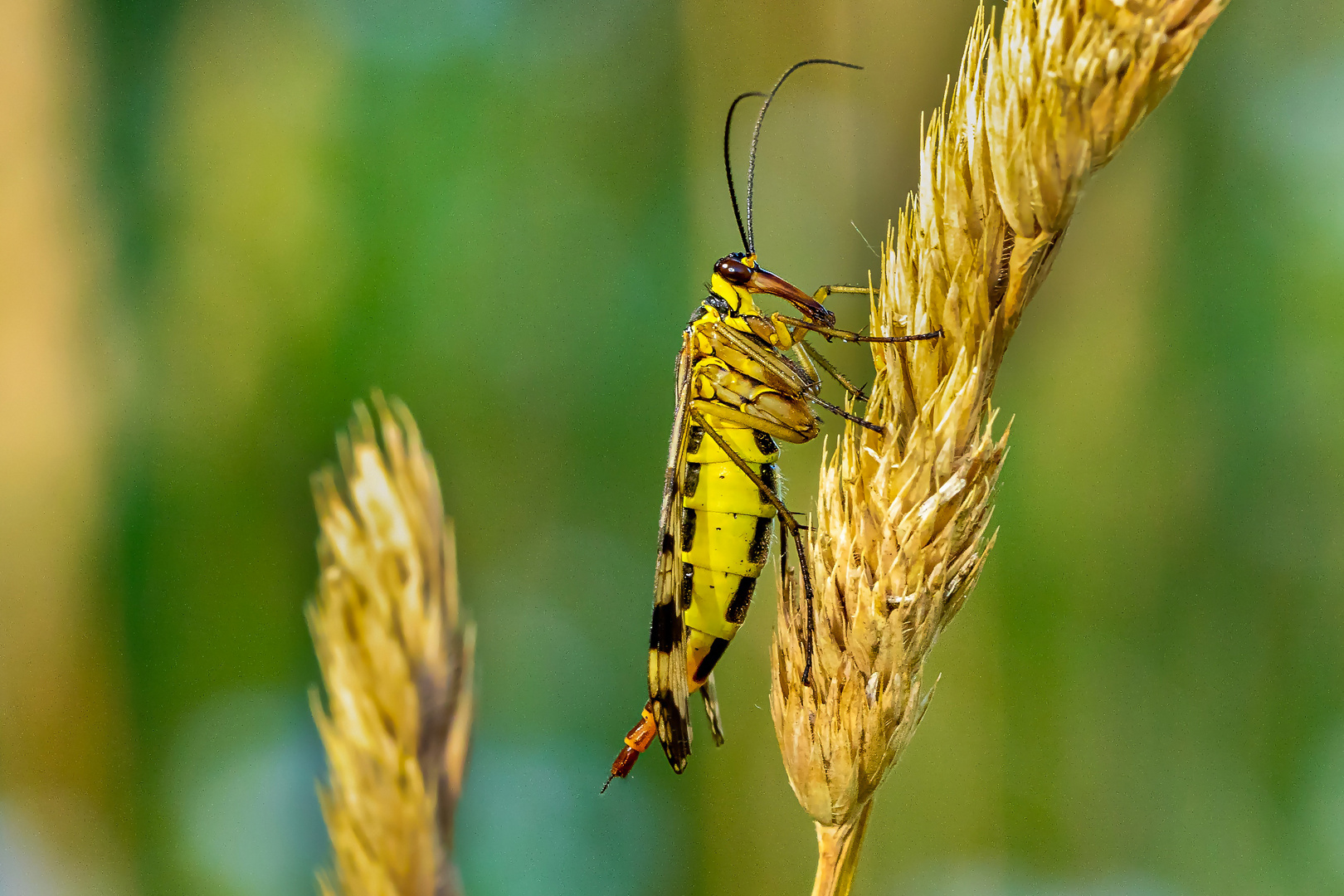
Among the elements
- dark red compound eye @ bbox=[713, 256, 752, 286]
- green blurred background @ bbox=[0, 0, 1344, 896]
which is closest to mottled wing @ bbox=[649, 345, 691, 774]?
dark red compound eye @ bbox=[713, 256, 752, 286]

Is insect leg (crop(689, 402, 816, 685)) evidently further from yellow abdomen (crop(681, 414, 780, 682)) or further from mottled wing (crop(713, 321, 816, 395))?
mottled wing (crop(713, 321, 816, 395))

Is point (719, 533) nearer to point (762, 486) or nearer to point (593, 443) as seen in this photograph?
point (762, 486)

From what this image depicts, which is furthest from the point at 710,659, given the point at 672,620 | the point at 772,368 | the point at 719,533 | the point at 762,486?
the point at 772,368

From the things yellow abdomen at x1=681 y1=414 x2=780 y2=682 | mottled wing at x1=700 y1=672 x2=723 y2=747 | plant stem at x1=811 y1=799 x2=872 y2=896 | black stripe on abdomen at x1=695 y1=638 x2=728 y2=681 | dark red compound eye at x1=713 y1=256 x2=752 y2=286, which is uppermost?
dark red compound eye at x1=713 y1=256 x2=752 y2=286

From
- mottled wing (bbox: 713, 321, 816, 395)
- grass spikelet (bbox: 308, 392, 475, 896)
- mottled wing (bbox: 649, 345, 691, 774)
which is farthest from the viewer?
mottled wing (bbox: 713, 321, 816, 395)

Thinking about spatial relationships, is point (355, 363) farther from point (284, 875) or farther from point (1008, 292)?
point (1008, 292)

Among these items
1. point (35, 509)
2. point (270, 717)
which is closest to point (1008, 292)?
point (270, 717)

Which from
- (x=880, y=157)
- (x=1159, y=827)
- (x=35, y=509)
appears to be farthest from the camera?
(x=880, y=157)

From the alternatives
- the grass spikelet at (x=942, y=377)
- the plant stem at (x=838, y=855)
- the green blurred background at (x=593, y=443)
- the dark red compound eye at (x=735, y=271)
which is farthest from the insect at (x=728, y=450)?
the green blurred background at (x=593, y=443)
